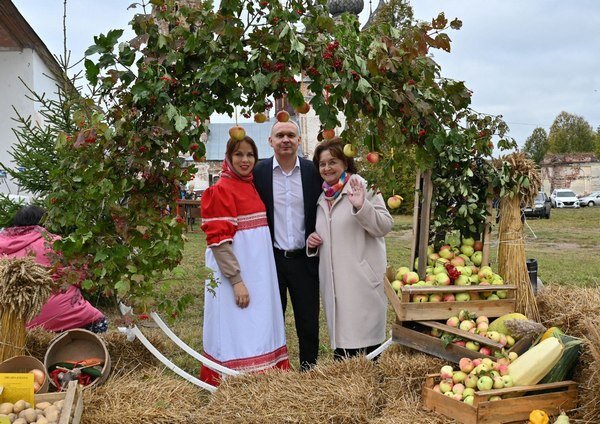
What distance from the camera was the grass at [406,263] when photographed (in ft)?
17.5

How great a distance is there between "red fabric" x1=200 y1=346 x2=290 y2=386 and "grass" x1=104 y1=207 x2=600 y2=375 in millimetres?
497

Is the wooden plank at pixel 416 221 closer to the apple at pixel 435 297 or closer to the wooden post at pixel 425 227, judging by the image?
the wooden post at pixel 425 227

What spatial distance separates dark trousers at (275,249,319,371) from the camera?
12.5ft

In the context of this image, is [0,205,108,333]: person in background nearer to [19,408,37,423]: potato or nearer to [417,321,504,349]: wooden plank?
[19,408,37,423]: potato

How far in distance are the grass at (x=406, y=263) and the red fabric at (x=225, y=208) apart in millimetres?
258

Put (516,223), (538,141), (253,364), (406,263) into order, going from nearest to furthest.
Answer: (516,223) < (253,364) < (406,263) < (538,141)

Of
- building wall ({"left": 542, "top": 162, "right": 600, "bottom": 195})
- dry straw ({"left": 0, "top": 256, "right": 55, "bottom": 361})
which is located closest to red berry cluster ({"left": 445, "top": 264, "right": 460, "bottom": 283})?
dry straw ({"left": 0, "top": 256, "right": 55, "bottom": 361})

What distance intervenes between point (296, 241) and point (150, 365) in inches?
49.5

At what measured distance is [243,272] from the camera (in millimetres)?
3719

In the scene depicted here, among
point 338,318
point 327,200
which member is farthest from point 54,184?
point 338,318

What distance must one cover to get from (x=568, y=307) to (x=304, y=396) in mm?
1559

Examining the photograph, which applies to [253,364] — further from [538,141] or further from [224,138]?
[538,141]

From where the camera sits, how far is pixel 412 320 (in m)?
3.30

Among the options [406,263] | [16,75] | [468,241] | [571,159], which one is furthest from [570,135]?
[468,241]
